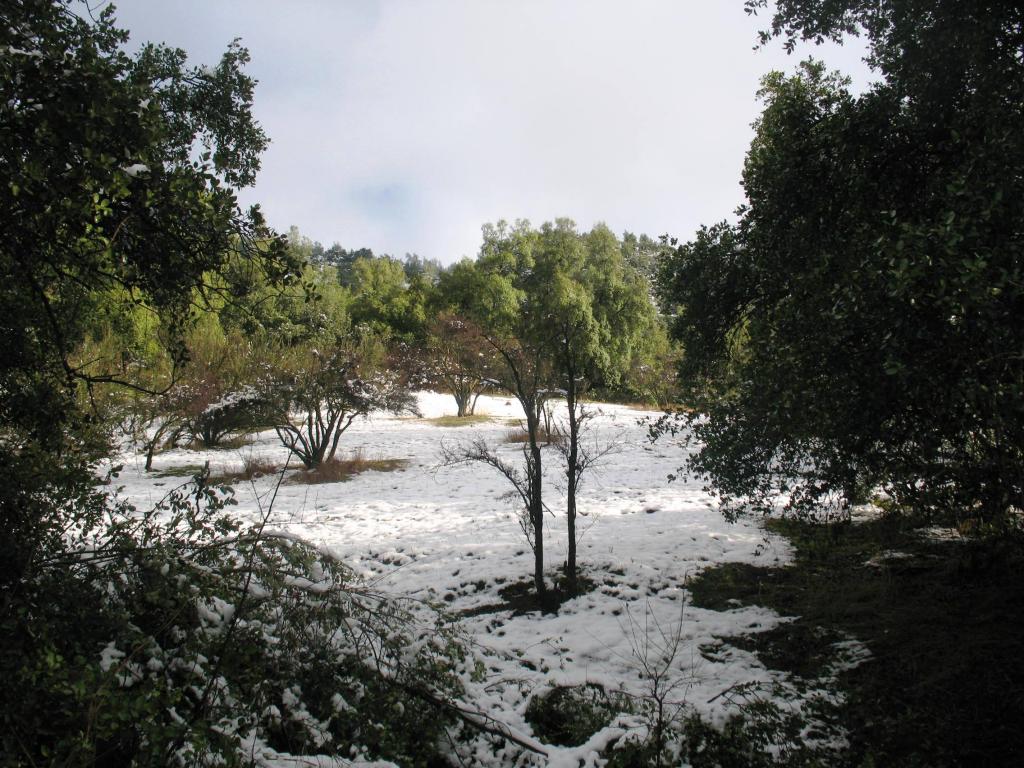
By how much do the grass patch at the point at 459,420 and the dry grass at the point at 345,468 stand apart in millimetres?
7627

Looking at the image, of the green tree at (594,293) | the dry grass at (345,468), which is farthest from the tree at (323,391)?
the green tree at (594,293)

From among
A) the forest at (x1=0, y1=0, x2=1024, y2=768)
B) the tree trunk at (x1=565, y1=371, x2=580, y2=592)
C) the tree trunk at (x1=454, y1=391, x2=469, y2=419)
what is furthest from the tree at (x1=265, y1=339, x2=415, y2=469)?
the tree trunk at (x1=454, y1=391, x2=469, y2=419)

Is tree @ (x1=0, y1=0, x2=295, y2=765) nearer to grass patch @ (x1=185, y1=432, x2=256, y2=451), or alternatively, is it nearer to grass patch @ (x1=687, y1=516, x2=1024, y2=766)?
grass patch @ (x1=687, y1=516, x2=1024, y2=766)

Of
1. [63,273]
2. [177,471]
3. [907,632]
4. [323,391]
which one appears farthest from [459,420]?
[63,273]

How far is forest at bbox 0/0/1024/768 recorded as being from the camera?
8.09 ft

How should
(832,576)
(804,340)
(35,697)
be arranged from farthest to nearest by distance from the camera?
1. (832,576)
2. (804,340)
3. (35,697)

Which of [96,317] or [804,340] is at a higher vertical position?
[96,317]

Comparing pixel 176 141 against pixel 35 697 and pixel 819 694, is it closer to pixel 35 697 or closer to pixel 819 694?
pixel 35 697

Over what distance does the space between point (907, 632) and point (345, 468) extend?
1323 cm

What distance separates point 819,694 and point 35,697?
5.21m

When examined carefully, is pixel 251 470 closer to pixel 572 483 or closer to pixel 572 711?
pixel 572 483

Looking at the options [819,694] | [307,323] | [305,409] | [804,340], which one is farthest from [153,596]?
[305,409]

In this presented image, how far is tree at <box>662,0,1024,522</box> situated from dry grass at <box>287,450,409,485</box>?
37.7 ft

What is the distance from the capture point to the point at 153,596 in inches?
110
